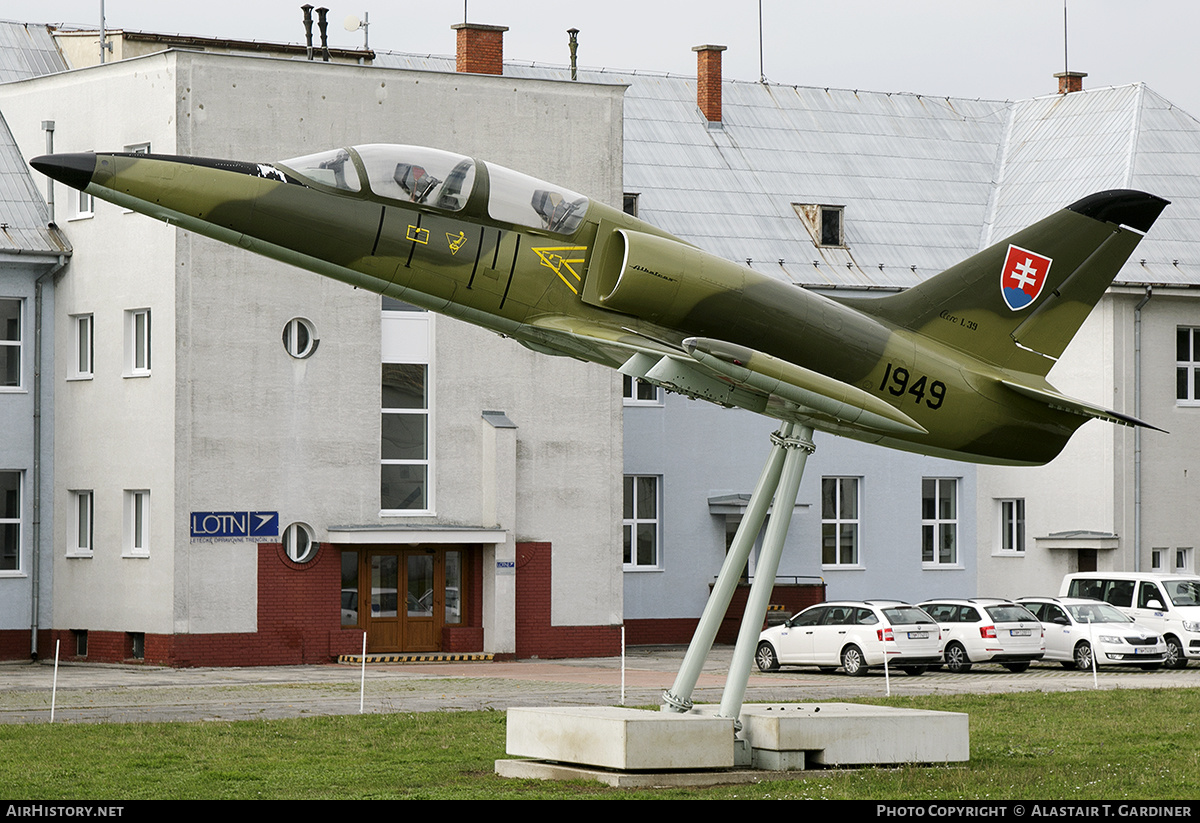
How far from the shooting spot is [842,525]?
1699 inches

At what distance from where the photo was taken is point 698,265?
16.7 meters

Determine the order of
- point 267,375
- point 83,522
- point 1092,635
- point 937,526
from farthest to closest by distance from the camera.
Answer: point 937,526, point 83,522, point 267,375, point 1092,635

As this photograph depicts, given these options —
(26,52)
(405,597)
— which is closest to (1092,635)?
(405,597)

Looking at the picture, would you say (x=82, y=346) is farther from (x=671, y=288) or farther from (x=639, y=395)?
(x=671, y=288)

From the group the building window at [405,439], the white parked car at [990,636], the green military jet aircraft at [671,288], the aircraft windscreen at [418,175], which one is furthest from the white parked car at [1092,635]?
the aircraft windscreen at [418,175]

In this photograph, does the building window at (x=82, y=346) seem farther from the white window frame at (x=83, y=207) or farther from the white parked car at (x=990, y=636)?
the white parked car at (x=990, y=636)

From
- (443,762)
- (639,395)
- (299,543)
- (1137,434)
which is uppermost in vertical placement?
(639,395)

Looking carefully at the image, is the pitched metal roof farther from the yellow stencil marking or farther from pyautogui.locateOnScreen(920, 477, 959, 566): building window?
the yellow stencil marking

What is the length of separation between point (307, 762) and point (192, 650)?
15.6 m

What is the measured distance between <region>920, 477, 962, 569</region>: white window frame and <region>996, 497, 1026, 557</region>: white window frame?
1240mm

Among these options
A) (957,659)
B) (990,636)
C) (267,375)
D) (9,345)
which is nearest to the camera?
(990,636)

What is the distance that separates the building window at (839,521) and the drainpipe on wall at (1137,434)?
6516mm

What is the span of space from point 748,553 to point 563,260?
136 inches
